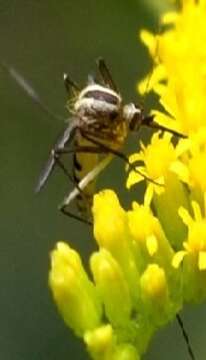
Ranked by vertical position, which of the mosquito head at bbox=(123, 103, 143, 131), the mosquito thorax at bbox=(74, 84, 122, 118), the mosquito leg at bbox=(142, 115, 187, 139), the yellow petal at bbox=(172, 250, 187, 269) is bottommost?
the yellow petal at bbox=(172, 250, 187, 269)

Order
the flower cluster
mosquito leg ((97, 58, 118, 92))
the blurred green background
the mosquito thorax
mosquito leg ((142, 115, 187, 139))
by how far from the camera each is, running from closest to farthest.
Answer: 1. the flower cluster
2. mosquito leg ((142, 115, 187, 139))
3. the mosquito thorax
4. mosquito leg ((97, 58, 118, 92))
5. the blurred green background

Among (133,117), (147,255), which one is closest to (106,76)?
(133,117)

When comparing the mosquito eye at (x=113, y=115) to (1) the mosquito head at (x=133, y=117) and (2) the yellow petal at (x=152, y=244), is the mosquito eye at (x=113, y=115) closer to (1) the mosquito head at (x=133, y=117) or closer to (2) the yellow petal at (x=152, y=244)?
(1) the mosquito head at (x=133, y=117)

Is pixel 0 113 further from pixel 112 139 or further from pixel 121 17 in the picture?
pixel 112 139

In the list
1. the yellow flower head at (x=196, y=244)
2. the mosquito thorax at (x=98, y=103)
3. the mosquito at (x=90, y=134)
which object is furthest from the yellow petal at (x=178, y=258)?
the mosquito thorax at (x=98, y=103)

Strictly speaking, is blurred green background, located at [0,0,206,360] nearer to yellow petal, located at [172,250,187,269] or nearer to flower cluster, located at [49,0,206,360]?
flower cluster, located at [49,0,206,360]

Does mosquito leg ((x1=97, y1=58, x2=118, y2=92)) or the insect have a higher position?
mosquito leg ((x1=97, y1=58, x2=118, y2=92))

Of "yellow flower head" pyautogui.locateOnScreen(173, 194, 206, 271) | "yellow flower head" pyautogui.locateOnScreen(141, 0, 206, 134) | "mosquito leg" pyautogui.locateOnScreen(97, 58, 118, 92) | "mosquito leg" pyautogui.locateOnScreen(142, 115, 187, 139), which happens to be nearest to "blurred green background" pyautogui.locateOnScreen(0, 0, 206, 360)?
"yellow flower head" pyautogui.locateOnScreen(141, 0, 206, 134)
